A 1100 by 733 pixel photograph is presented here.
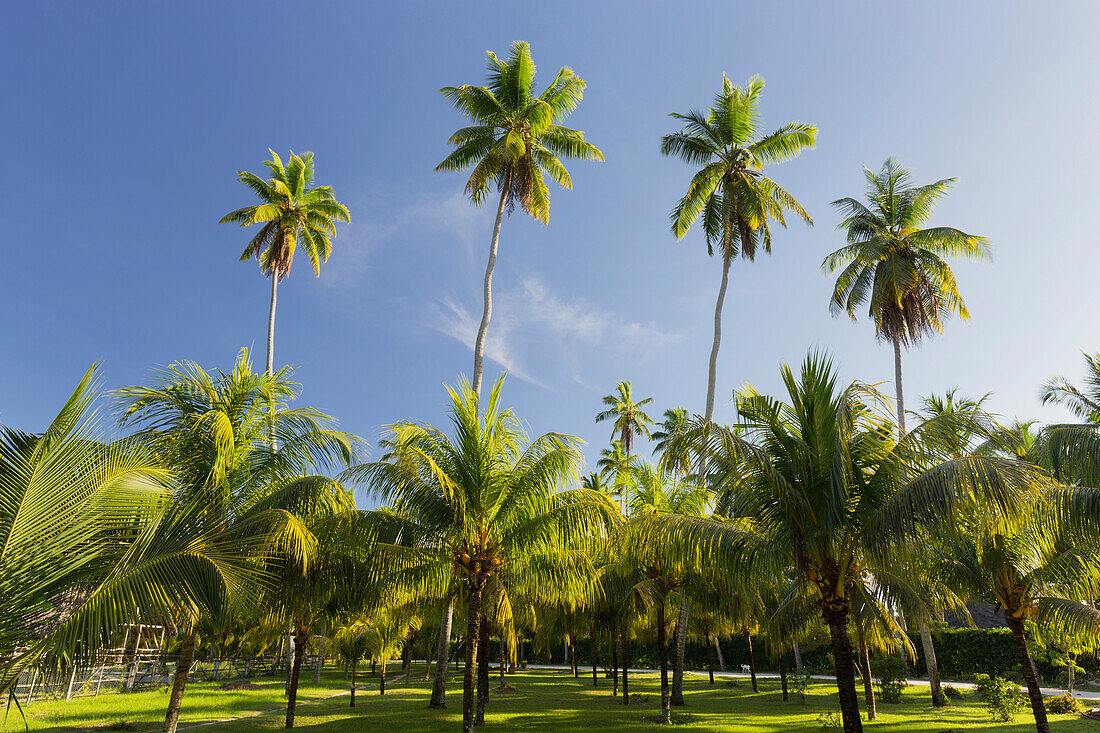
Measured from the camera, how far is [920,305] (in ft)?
85.0

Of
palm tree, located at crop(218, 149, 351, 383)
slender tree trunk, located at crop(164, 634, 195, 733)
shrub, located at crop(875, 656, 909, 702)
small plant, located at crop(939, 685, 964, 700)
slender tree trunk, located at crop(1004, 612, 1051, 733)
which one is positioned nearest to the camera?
slender tree trunk, located at crop(164, 634, 195, 733)

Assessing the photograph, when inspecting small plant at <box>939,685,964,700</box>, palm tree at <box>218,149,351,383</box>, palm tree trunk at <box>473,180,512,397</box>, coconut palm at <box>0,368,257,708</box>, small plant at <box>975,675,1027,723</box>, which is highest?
palm tree at <box>218,149,351,383</box>

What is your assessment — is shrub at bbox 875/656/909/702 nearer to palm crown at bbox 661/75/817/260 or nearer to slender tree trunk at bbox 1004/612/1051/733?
slender tree trunk at bbox 1004/612/1051/733

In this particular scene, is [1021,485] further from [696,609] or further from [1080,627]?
[696,609]

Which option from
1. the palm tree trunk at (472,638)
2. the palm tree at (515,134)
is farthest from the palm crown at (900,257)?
the palm tree trunk at (472,638)

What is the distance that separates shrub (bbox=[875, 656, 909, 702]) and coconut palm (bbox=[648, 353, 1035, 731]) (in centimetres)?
1348

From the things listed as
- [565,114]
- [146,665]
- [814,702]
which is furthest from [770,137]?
[146,665]

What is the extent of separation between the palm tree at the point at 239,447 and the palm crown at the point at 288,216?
18.2 metres

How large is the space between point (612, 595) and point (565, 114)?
18.0m

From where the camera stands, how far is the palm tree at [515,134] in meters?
22.2

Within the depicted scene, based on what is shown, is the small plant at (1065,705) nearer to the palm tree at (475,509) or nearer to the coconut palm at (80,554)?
the palm tree at (475,509)

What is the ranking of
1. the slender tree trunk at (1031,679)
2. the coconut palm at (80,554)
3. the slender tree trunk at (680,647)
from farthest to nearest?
1. the slender tree trunk at (680,647)
2. the slender tree trunk at (1031,679)
3. the coconut palm at (80,554)

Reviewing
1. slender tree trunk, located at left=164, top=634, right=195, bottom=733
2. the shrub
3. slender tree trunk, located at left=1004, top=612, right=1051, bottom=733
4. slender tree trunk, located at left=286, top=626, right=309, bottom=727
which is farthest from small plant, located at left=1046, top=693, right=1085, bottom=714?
slender tree trunk, located at left=164, top=634, right=195, bottom=733

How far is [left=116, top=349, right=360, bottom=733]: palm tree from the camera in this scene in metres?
12.3
